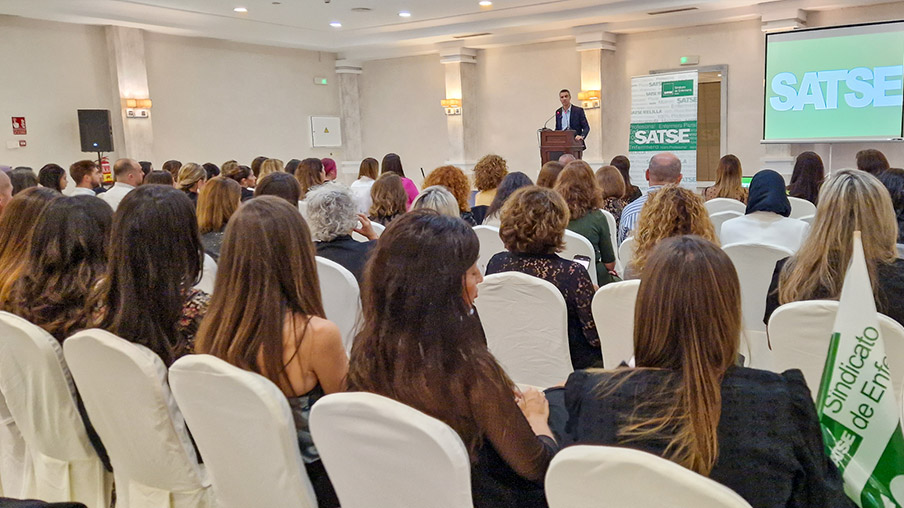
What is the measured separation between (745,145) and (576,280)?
9446 mm

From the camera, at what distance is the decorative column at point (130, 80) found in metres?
10.8

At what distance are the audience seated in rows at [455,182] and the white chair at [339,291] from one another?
1.99 meters

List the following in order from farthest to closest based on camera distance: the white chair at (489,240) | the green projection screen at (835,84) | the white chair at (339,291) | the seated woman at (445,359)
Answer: the green projection screen at (835,84)
the white chair at (489,240)
the white chair at (339,291)
the seated woman at (445,359)

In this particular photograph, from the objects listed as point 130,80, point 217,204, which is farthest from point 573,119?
point 217,204

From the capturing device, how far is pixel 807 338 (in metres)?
2.21

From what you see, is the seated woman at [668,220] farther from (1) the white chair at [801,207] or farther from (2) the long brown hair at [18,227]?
(1) the white chair at [801,207]

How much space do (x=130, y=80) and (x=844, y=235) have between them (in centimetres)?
1092

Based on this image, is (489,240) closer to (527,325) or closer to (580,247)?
(580,247)

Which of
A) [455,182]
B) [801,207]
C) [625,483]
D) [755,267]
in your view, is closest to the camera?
[625,483]

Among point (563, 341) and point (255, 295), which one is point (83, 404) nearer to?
point (255, 295)

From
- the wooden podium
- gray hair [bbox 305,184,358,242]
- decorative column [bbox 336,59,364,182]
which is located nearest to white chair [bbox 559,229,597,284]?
gray hair [bbox 305,184,358,242]

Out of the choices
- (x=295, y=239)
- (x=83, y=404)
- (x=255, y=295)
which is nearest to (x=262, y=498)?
(x=255, y=295)

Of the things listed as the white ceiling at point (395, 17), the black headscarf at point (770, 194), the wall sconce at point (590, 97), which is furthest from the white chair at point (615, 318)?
the wall sconce at point (590, 97)

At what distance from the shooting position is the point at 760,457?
1.34 m
